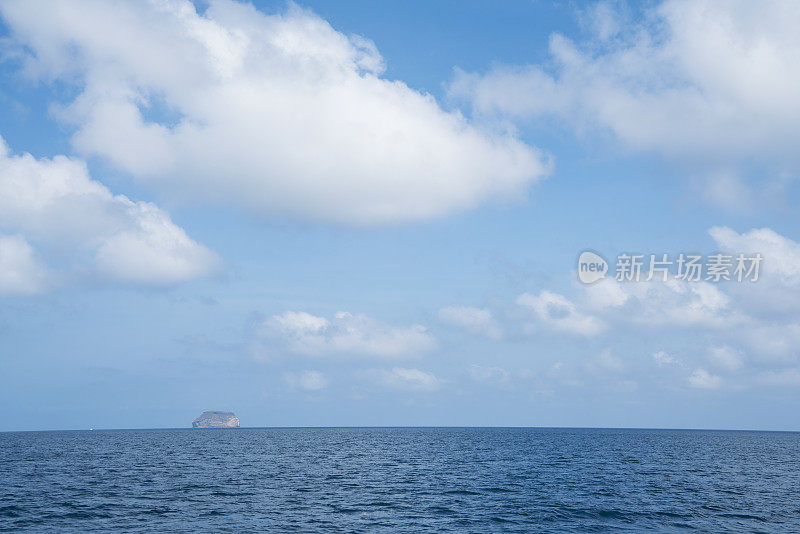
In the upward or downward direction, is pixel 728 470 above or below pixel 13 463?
above

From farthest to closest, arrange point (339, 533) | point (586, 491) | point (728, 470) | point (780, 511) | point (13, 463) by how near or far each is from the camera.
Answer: point (13, 463) < point (728, 470) < point (586, 491) < point (780, 511) < point (339, 533)

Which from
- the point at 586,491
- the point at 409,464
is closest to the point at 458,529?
the point at 586,491

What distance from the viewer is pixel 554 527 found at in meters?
45.0

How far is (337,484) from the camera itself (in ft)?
229

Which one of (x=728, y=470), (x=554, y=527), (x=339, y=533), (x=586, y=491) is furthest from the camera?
(x=728, y=470)

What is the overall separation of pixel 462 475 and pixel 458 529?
3903 centimetres

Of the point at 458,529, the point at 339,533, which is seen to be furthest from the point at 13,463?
the point at 458,529

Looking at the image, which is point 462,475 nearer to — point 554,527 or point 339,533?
point 554,527

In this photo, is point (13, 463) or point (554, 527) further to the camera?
Result: point (13, 463)

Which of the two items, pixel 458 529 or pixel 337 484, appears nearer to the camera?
pixel 458 529

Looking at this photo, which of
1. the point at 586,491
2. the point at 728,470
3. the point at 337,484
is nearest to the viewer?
the point at 586,491

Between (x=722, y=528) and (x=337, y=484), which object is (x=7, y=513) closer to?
(x=337, y=484)

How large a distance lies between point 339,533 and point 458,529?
381 inches

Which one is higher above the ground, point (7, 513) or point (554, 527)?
point (554, 527)
